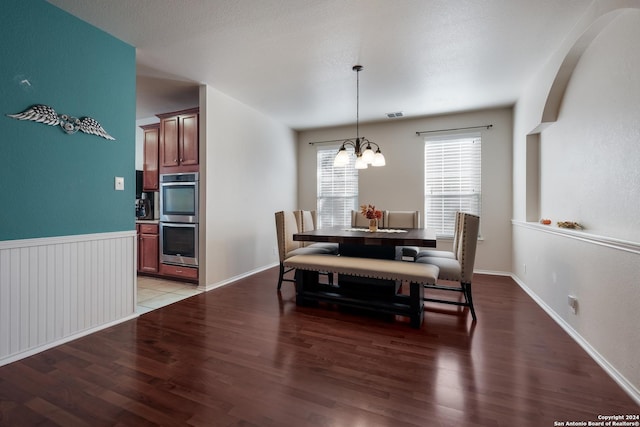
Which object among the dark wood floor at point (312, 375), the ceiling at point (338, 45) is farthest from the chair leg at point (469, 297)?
the ceiling at point (338, 45)

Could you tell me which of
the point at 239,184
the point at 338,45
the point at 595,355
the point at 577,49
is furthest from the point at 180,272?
the point at 577,49

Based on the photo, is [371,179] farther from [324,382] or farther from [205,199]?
[324,382]

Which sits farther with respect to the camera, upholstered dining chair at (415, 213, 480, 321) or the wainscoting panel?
upholstered dining chair at (415, 213, 480, 321)

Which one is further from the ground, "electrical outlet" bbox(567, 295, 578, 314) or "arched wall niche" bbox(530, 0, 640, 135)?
"arched wall niche" bbox(530, 0, 640, 135)

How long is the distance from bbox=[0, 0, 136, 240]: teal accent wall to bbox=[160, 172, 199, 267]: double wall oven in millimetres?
1052

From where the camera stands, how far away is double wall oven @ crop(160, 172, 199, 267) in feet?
12.7

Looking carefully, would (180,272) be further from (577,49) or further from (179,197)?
(577,49)

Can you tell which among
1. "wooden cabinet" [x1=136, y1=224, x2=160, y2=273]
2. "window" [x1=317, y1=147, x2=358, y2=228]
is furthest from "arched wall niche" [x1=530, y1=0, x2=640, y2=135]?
"wooden cabinet" [x1=136, y1=224, x2=160, y2=273]

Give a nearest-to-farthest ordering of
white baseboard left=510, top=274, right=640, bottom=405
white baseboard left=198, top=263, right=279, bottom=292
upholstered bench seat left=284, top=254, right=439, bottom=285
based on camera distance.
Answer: white baseboard left=510, top=274, right=640, bottom=405 → upholstered bench seat left=284, top=254, right=439, bottom=285 → white baseboard left=198, top=263, right=279, bottom=292

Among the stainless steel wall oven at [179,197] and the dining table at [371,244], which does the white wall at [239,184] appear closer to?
the stainless steel wall oven at [179,197]

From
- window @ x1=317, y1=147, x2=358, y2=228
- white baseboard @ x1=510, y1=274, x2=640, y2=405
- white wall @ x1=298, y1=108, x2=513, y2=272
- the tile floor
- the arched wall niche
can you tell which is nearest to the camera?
white baseboard @ x1=510, y1=274, x2=640, y2=405

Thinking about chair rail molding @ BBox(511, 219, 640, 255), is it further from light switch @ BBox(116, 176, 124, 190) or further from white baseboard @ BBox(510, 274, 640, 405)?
light switch @ BBox(116, 176, 124, 190)

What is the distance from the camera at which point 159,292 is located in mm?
3639

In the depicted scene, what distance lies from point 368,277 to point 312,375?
1288mm
